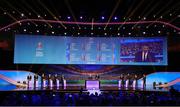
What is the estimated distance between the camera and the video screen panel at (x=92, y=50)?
2025cm

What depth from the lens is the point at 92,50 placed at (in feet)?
67.9

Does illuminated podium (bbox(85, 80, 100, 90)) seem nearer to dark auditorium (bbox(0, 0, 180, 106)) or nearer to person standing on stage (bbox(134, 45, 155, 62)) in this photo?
dark auditorium (bbox(0, 0, 180, 106))

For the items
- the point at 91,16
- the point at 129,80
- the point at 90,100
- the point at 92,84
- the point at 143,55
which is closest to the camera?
the point at 90,100

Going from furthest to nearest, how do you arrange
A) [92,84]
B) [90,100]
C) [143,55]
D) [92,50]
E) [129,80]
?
[129,80], [92,50], [143,55], [92,84], [90,100]

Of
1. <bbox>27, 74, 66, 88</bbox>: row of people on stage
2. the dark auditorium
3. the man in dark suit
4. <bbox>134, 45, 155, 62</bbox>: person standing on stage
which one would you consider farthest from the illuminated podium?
the man in dark suit

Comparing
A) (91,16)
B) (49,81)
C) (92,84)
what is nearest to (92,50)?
(92,84)

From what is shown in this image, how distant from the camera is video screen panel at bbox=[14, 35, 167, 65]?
797 inches

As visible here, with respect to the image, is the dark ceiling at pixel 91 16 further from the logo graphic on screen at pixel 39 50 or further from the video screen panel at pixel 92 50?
the logo graphic on screen at pixel 39 50

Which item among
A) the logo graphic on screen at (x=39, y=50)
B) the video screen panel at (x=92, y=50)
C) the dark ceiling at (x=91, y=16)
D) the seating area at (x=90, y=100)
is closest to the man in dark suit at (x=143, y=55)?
the video screen panel at (x=92, y=50)

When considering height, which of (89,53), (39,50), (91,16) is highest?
(91,16)

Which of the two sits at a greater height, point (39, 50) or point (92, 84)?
point (39, 50)

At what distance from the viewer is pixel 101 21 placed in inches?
779

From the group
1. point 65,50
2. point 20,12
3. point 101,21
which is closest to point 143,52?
point 101,21

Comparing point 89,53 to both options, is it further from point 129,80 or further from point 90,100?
point 90,100
